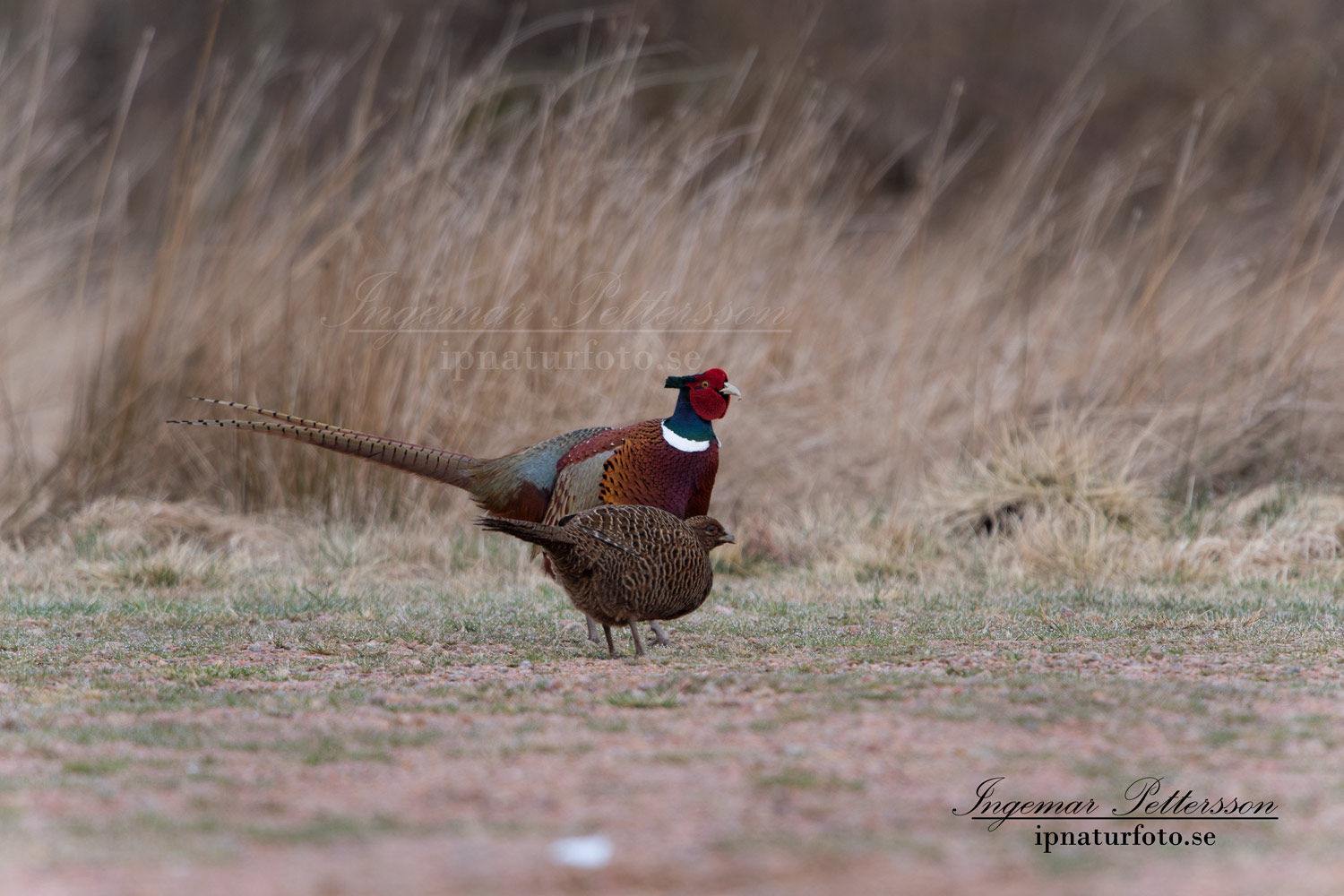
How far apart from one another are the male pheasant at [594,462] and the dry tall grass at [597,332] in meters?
1.36

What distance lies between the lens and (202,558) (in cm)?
575

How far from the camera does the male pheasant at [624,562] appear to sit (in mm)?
4090

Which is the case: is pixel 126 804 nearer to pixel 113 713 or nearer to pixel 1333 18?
pixel 113 713

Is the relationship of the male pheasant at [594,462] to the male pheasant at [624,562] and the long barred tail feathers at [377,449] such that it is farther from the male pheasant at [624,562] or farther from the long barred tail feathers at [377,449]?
the male pheasant at [624,562]

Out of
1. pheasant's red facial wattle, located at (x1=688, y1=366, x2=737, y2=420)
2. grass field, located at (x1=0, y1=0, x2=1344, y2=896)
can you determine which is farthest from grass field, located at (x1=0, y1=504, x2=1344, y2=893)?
pheasant's red facial wattle, located at (x1=688, y1=366, x2=737, y2=420)

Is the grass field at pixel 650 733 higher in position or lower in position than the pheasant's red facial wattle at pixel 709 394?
lower

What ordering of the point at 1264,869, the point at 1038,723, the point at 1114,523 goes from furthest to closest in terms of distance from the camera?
the point at 1114,523 → the point at 1038,723 → the point at 1264,869

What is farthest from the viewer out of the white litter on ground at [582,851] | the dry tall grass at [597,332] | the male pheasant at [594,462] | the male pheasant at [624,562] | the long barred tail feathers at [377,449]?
the dry tall grass at [597,332]

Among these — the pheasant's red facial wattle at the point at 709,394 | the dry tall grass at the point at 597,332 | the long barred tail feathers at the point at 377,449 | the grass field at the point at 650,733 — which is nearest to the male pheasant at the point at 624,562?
the grass field at the point at 650,733

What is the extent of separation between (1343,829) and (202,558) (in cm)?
445

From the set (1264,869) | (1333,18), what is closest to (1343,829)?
(1264,869)

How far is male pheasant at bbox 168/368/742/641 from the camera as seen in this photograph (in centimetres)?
480

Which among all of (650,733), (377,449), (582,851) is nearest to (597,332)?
(377,449)

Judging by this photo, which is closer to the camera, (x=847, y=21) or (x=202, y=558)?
(x=202, y=558)
